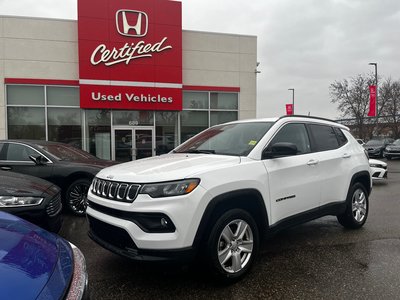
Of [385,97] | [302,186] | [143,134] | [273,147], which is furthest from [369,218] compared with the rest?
[385,97]

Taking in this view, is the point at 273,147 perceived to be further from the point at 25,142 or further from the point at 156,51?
the point at 156,51

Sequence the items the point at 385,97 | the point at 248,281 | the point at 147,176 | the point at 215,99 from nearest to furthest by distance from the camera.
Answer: the point at 147,176 → the point at 248,281 → the point at 215,99 → the point at 385,97

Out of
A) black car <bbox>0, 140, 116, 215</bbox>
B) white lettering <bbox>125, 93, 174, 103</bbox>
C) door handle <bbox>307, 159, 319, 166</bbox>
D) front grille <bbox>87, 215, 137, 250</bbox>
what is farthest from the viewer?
white lettering <bbox>125, 93, 174, 103</bbox>

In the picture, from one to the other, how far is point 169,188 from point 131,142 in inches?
455

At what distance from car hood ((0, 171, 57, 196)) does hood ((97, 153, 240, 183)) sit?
1.24m

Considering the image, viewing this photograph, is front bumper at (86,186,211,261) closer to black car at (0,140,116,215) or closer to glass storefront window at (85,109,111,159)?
black car at (0,140,116,215)

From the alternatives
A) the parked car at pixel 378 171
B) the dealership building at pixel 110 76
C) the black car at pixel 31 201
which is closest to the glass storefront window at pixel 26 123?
the dealership building at pixel 110 76

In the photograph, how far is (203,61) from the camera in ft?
48.2

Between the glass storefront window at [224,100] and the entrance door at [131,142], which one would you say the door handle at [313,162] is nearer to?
the entrance door at [131,142]

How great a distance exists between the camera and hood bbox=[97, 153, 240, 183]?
114 inches

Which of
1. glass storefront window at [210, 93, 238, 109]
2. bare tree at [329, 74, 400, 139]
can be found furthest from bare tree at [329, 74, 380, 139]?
glass storefront window at [210, 93, 238, 109]

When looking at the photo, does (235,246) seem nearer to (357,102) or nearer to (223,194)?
(223,194)

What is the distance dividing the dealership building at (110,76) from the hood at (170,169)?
10.6 meters

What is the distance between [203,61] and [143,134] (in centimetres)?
439
